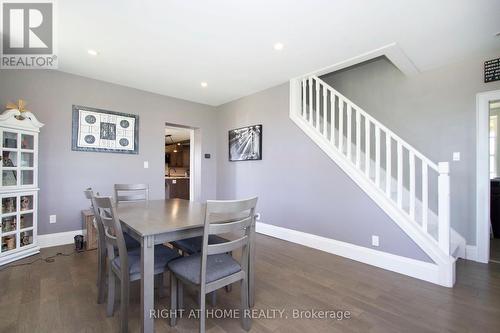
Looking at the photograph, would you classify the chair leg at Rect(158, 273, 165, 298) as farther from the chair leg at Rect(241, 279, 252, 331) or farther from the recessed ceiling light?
the recessed ceiling light

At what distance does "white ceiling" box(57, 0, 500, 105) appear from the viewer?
2.03m

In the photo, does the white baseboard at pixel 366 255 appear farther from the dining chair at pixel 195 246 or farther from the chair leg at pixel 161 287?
the chair leg at pixel 161 287

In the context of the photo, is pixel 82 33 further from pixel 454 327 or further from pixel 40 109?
pixel 454 327

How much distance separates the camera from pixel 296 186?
11.9 ft

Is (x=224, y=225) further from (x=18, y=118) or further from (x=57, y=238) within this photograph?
(x=57, y=238)

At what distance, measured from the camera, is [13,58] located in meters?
2.87

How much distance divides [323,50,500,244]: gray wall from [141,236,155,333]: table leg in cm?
362

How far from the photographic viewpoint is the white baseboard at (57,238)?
126 inches

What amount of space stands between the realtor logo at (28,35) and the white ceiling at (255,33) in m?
0.12

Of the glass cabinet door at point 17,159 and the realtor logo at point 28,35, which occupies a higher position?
the realtor logo at point 28,35

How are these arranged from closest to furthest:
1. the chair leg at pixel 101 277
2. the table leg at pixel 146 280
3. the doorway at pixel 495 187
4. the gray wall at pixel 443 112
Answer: the table leg at pixel 146 280, the chair leg at pixel 101 277, the gray wall at pixel 443 112, the doorway at pixel 495 187

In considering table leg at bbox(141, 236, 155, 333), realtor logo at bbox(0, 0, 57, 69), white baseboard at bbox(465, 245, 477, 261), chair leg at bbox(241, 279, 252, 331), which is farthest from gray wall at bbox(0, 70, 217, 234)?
white baseboard at bbox(465, 245, 477, 261)

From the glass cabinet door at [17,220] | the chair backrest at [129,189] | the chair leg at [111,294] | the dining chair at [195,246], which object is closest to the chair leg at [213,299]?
the dining chair at [195,246]

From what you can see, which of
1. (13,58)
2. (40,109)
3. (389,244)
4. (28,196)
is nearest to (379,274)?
(389,244)
